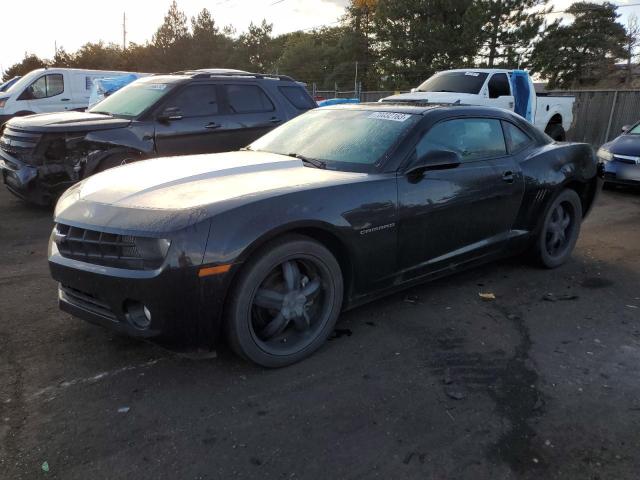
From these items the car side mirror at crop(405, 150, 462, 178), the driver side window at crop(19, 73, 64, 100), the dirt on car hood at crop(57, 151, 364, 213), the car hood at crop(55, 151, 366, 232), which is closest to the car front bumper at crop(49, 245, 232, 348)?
the car hood at crop(55, 151, 366, 232)

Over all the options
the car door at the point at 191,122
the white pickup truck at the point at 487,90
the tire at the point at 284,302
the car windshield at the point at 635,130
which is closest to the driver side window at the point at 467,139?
the tire at the point at 284,302

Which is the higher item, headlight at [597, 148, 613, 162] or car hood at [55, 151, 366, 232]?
car hood at [55, 151, 366, 232]

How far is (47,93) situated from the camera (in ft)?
48.4

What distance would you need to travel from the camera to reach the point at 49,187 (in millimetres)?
6582

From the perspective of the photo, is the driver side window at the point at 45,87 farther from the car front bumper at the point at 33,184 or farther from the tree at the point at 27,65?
the tree at the point at 27,65

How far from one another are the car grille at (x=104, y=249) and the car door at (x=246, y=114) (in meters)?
4.71

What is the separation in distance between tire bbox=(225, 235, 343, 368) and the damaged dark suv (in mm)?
4452

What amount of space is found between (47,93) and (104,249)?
46.7 feet

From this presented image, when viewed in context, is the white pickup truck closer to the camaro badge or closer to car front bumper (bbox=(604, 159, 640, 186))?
car front bumper (bbox=(604, 159, 640, 186))

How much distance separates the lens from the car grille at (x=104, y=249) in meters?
2.70

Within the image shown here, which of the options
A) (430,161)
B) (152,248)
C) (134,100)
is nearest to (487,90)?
(134,100)

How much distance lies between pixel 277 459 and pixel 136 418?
2.53 ft

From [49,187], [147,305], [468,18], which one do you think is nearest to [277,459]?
[147,305]

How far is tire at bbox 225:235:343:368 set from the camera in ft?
9.36
